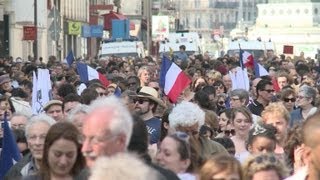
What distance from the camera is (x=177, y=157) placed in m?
8.19

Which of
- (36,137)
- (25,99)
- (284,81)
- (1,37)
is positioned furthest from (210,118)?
(1,37)

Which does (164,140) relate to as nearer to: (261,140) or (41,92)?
(261,140)

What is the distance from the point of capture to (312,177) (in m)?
6.29

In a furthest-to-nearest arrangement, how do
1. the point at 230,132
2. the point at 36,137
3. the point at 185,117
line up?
the point at 230,132
the point at 185,117
the point at 36,137

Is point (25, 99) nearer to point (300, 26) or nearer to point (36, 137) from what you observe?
point (36, 137)

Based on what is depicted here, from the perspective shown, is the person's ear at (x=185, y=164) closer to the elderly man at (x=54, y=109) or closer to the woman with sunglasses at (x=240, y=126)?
the woman with sunglasses at (x=240, y=126)

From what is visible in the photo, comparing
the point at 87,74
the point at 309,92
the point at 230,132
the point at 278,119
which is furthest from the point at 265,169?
the point at 87,74

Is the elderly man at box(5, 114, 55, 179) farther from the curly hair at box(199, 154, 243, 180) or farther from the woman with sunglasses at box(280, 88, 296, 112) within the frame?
the woman with sunglasses at box(280, 88, 296, 112)

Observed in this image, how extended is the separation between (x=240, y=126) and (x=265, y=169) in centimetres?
391

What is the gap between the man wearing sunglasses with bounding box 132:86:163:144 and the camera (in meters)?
11.6

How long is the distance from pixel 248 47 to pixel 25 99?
35223 millimetres

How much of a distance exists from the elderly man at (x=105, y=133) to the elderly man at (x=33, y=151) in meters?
1.69

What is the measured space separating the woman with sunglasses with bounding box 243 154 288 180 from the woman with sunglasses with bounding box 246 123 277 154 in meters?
1.89

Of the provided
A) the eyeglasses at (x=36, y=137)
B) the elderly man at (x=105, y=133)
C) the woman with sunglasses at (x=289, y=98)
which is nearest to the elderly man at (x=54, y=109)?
the eyeglasses at (x=36, y=137)
